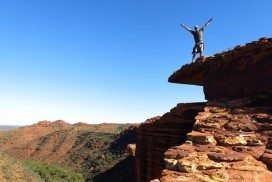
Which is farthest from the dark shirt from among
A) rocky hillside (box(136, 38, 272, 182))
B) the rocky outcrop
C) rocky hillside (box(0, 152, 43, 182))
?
rocky hillside (box(0, 152, 43, 182))

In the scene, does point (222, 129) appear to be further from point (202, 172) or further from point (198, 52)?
point (198, 52)

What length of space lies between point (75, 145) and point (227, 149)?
Result: 208 feet

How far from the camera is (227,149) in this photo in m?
Answer: 6.62

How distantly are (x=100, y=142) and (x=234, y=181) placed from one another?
199 feet

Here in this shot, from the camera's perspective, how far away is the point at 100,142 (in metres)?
64.7

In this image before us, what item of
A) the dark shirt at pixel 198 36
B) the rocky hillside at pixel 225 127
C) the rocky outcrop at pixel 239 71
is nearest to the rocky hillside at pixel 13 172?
the rocky hillside at pixel 225 127

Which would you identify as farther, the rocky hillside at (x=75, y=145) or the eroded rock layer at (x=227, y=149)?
the rocky hillside at (x=75, y=145)

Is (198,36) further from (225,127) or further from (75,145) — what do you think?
(75,145)

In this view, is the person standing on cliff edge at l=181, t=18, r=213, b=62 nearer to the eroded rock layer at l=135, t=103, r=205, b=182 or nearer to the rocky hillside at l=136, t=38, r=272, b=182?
the rocky hillside at l=136, t=38, r=272, b=182

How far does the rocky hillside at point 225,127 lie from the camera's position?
18.7 ft

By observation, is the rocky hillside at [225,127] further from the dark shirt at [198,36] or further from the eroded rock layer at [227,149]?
the dark shirt at [198,36]

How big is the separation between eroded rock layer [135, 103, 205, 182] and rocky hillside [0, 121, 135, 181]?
1475 inches

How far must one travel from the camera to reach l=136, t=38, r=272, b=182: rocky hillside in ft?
18.7

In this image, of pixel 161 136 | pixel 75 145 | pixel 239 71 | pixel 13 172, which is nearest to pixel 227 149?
pixel 239 71
